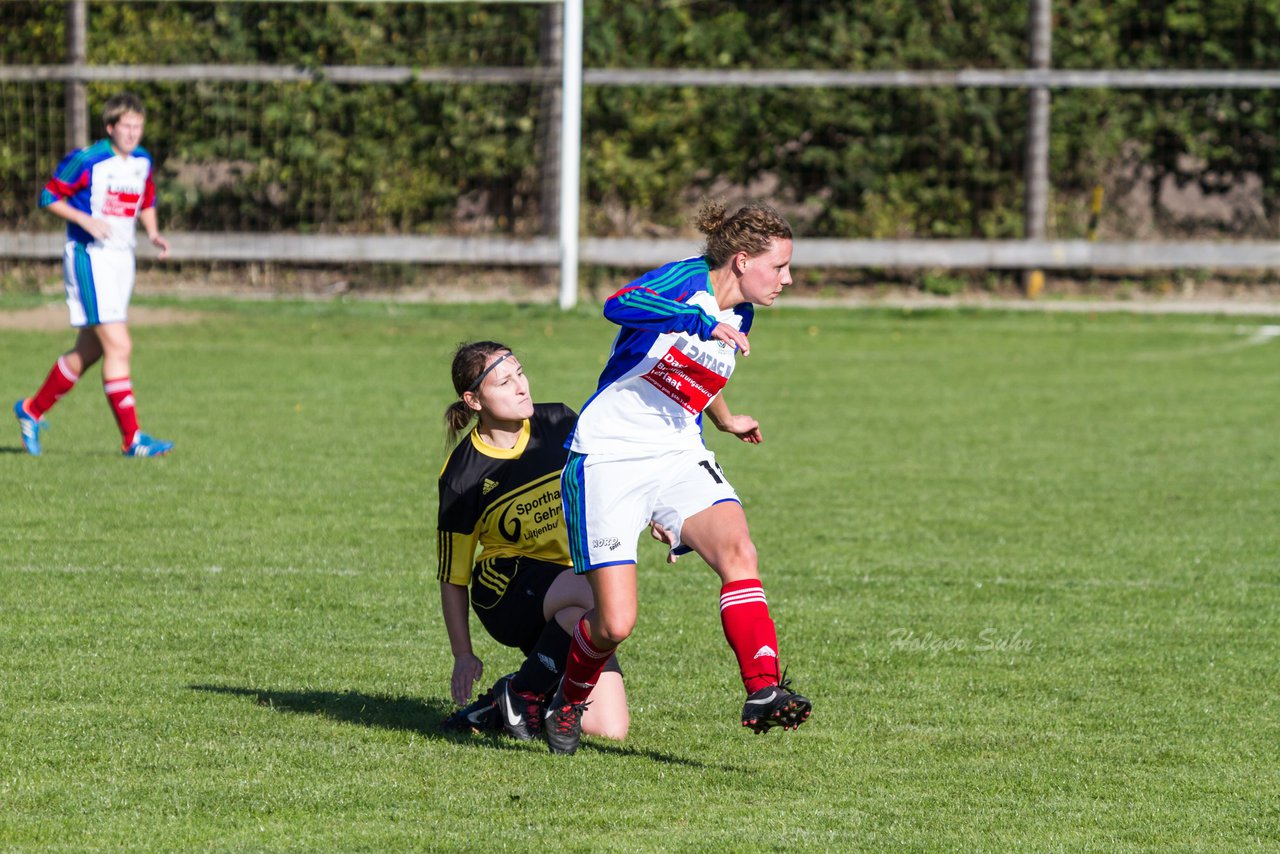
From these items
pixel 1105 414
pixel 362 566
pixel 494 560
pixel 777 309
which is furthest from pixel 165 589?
pixel 777 309

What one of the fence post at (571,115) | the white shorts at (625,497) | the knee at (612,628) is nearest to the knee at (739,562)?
the white shorts at (625,497)

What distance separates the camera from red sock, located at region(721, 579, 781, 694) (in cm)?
460

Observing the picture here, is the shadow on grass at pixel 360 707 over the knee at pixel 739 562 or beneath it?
beneath

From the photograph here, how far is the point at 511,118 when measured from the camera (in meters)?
18.0

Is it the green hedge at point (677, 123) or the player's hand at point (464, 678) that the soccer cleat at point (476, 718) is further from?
the green hedge at point (677, 123)

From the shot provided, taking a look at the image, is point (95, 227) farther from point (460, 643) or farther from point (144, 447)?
point (460, 643)

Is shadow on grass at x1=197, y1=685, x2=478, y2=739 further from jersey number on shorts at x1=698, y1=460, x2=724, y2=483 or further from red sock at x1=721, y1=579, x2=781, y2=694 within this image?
jersey number on shorts at x1=698, y1=460, x2=724, y2=483

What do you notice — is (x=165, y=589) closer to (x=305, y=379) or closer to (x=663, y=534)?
(x=663, y=534)

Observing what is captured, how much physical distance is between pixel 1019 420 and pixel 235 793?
824cm

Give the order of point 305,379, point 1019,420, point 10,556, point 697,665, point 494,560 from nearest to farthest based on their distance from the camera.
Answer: point 494,560 < point 697,665 < point 10,556 < point 1019,420 < point 305,379

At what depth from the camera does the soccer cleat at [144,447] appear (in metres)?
9.83

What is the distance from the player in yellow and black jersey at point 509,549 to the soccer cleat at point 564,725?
107mm

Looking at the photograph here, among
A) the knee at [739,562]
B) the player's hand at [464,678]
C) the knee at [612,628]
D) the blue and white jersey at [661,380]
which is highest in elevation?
the blue and white jersey at [661,380]

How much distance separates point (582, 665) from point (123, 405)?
5.64m
